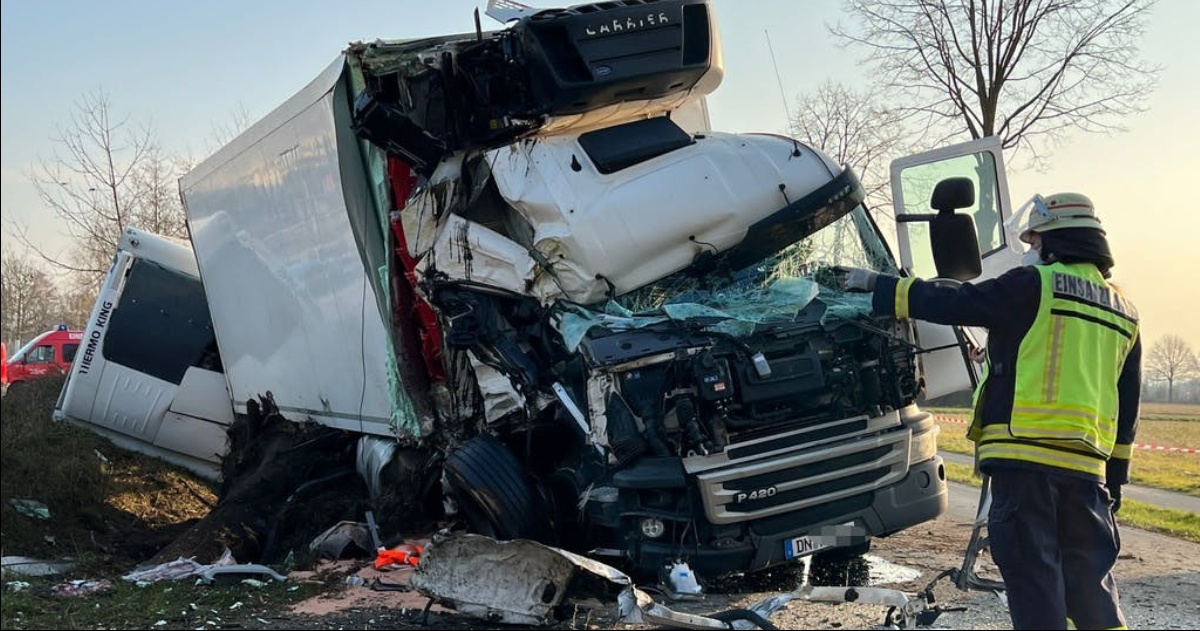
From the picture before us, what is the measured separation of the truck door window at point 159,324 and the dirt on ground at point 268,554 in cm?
77

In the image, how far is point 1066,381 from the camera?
3.40 meters

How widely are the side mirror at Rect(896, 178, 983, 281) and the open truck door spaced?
105 cm

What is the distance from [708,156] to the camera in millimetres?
5664

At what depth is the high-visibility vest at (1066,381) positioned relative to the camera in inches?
133

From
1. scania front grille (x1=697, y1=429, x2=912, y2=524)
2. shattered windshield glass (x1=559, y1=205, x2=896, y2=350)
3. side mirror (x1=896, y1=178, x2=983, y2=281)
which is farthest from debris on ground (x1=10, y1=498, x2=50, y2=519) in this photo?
side mirror (x1=896, y1=178, x2=983, y2=281)

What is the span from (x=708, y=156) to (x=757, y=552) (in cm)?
218

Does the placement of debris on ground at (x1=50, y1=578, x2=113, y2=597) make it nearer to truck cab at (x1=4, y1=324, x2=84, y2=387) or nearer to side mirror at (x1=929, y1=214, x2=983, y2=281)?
side mirror at (x1=929, y1=214, x2=983, y2=281)

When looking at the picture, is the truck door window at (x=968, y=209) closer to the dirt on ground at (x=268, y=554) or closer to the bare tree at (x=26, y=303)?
the dirt on ground at (x=268, y=554)

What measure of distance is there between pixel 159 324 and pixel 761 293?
644 centimetres

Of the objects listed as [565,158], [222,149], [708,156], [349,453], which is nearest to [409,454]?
[349,453]

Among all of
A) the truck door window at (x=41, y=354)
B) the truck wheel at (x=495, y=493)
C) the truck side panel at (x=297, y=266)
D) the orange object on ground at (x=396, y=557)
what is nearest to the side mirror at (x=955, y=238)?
the truck wheel at (x=495, y=493)

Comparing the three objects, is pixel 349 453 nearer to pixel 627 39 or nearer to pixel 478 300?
pixel 478 300

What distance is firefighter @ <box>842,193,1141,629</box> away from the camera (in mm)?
3387

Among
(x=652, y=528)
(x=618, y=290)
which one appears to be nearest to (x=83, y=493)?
(x=618, y=290)
